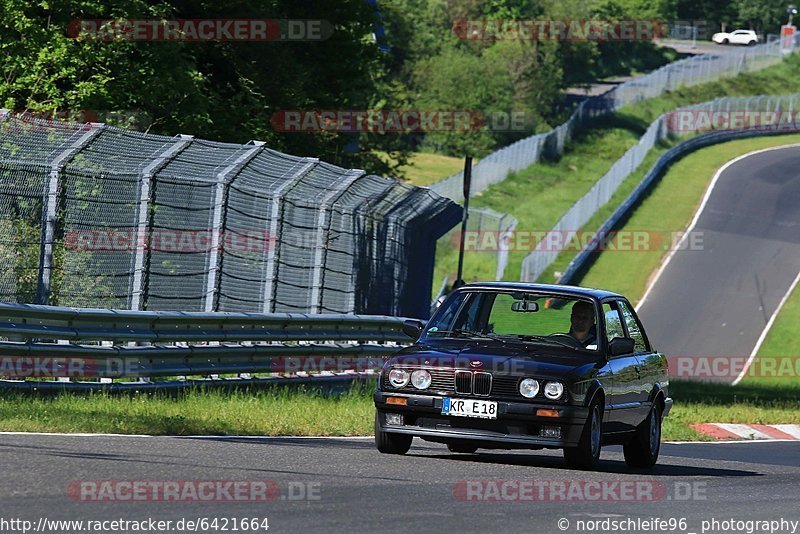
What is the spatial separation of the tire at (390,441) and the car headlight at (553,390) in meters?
1.19

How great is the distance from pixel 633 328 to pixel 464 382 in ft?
8.59

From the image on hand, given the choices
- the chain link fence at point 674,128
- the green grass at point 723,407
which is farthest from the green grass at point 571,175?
the green grass at point 723,407

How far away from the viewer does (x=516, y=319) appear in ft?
41.9

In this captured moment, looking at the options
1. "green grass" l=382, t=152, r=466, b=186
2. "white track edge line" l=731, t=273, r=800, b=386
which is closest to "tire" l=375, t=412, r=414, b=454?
"white track edge line" l=731, t=273, r=800, b=386

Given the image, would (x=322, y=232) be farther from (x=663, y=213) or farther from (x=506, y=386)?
(x=663, y=213)

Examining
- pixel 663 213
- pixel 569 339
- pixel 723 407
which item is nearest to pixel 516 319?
pixel 569 339

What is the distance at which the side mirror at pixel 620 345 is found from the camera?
12.4 metres

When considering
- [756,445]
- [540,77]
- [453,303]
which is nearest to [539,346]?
[453,303]

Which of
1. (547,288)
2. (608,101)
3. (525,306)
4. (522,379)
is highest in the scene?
(547,288)

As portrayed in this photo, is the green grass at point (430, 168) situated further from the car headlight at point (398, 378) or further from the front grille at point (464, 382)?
the front grille at point (464, 382)

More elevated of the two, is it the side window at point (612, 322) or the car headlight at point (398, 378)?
the side window at point (612, 322)

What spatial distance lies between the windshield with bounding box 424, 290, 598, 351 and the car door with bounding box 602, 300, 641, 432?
0.23 m

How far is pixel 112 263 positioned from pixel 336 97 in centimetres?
2203

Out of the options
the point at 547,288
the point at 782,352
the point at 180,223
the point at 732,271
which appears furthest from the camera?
the point at 732,271
